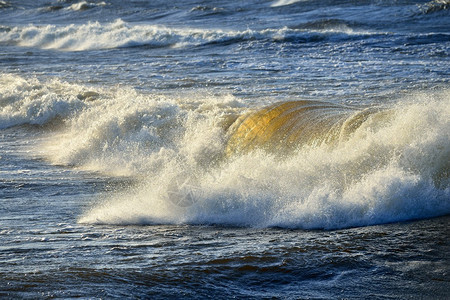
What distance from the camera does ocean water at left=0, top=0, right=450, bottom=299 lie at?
470cm

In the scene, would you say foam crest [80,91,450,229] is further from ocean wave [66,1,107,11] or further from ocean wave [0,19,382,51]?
ocean wave [66,1,107,11]

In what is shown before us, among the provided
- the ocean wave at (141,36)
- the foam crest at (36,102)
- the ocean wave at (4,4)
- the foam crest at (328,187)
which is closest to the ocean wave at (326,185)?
the foam crest at (328,187)

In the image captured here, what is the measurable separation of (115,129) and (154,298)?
6.40m

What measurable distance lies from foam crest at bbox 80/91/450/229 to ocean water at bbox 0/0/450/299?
0.02m

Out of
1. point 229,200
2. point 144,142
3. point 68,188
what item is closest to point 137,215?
point 229,200

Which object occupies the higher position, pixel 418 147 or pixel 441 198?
pixel 418 147

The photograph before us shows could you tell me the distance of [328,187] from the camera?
20.4 ft

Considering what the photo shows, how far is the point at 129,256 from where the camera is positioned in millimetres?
5172

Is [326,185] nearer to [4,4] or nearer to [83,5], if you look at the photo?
[83,5]

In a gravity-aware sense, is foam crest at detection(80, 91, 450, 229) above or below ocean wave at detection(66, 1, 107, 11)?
below

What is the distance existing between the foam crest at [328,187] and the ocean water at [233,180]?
18 mm

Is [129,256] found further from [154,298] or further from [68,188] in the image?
[68,188]

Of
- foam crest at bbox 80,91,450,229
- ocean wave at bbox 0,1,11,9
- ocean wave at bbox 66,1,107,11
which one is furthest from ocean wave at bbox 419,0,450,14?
ocean wave at bbox 0,1,11,9

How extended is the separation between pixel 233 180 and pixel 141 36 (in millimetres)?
19214
